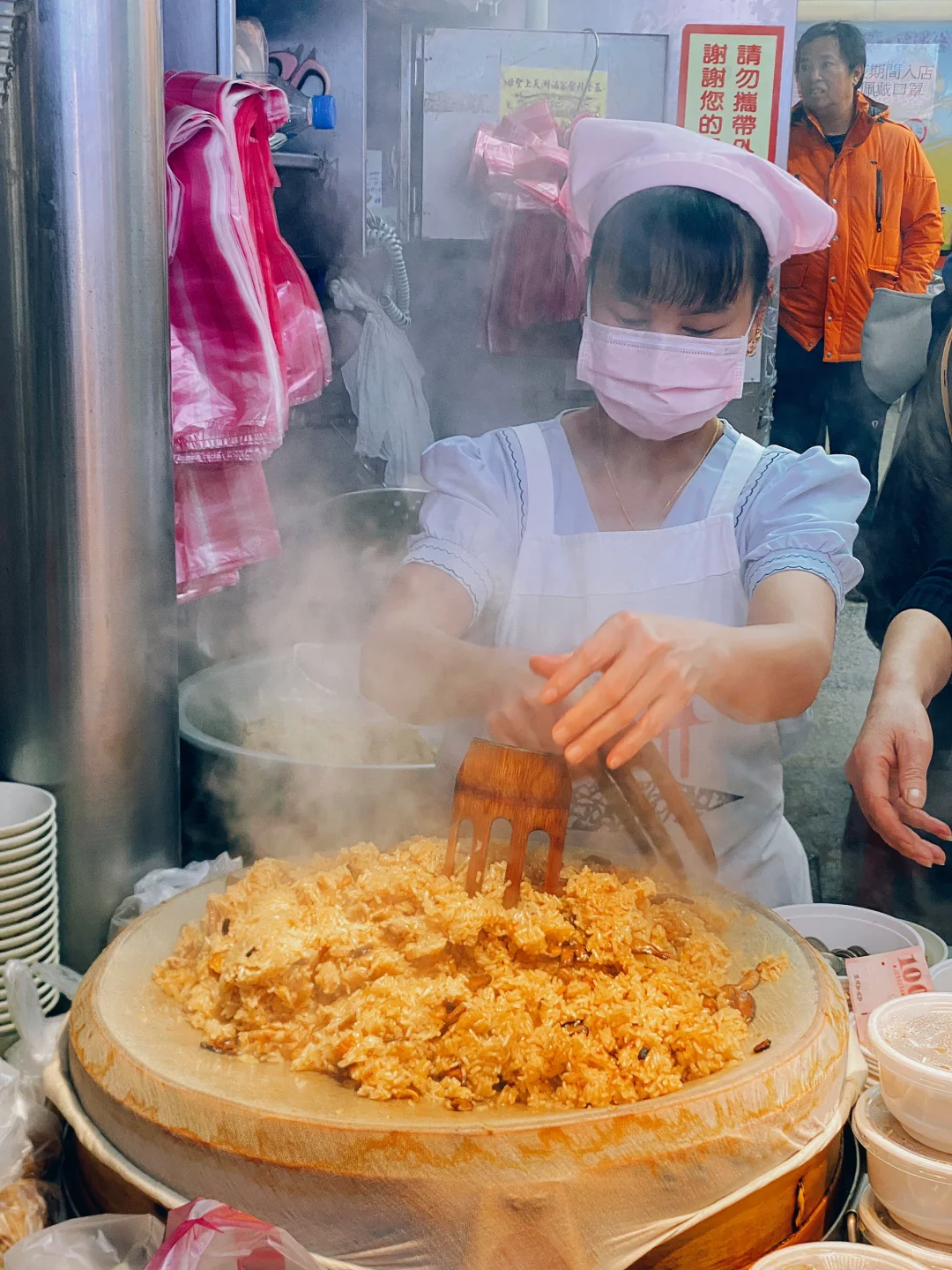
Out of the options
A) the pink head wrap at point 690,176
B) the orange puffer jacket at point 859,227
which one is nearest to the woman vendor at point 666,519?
the pink head wrap at point 690,176

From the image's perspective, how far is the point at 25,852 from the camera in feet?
6.98

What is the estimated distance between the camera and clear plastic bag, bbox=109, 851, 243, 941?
7.77 ft

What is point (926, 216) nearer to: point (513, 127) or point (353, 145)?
point (513, 127)

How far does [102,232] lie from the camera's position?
86.8 inches

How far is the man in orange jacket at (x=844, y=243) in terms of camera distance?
5.21 meters

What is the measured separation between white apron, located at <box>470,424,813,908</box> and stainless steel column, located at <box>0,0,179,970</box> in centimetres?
81

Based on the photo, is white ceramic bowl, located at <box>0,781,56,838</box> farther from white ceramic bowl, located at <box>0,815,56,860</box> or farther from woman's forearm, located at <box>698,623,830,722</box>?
woman's forearm, located at <box>698,623,830,722</box>

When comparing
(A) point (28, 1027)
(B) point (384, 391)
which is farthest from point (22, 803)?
(B) point (384, 391)

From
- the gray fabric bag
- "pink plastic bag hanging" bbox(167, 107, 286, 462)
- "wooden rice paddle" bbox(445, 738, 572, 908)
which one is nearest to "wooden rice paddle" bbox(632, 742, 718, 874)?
"wooden rice paddle" bbox(445, 738, 572, 908)

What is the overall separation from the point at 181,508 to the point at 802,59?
3999 mm

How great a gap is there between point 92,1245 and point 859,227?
5721 mm

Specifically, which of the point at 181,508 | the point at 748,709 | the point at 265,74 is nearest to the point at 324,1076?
the point at 748,709

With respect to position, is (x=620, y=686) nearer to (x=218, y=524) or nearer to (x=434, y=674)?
(x=434, y=674)

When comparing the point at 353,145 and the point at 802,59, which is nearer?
the point at 353,145
